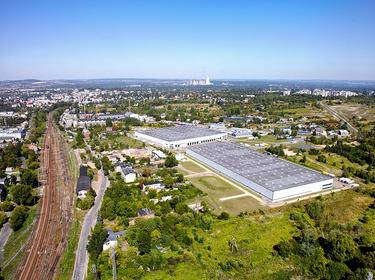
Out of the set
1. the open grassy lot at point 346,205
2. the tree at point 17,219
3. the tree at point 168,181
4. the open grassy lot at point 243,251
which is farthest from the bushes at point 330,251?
the tree at point 17,219

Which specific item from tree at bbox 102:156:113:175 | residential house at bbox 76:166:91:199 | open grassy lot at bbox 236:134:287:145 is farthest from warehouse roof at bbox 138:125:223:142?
residential house at bbox 76:166:91:199

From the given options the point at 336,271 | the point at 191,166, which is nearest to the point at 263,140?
→ the point at 191,166

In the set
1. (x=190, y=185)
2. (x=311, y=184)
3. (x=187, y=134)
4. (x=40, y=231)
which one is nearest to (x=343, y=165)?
(x=311, y=184)

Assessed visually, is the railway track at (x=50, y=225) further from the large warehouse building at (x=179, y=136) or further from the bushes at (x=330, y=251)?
the large warehouse building at (x=179, y=136)

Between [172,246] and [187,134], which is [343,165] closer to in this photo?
[187,134]

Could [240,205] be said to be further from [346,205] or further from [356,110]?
[356,110]

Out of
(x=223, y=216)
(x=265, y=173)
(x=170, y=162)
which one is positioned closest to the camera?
(x=223, y=216)

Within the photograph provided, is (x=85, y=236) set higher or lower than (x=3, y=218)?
lower
